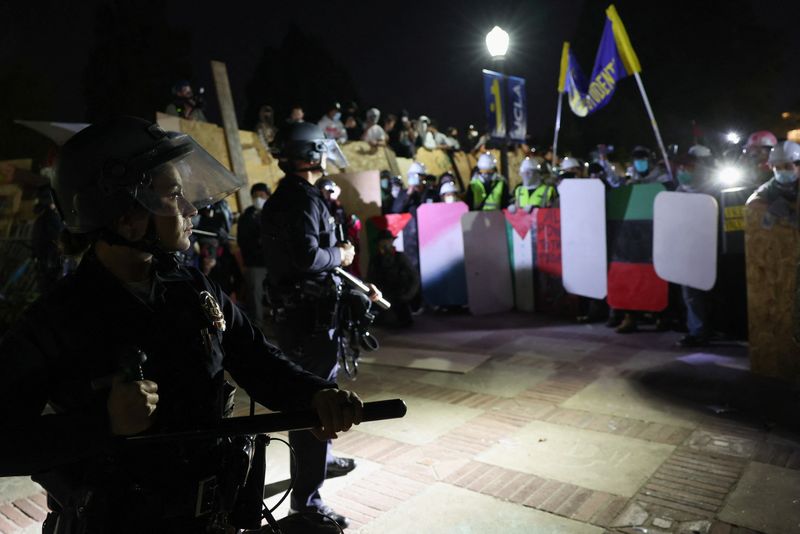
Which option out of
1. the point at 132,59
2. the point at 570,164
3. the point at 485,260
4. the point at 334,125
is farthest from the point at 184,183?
the point at 132,59

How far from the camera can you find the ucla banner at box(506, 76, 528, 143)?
41.2 ft

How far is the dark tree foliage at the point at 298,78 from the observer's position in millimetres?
33656

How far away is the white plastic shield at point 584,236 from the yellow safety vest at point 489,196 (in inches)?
85.9

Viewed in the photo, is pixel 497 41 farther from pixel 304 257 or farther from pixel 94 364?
pixel 94 364

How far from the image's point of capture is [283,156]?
13.1ft

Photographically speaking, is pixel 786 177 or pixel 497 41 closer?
pixel 786 177

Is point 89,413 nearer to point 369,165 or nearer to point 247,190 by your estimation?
point 247,190

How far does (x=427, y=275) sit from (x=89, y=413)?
29.4 feet

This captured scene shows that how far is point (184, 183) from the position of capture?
6.91 feet

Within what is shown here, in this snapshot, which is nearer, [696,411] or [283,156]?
[283,156]

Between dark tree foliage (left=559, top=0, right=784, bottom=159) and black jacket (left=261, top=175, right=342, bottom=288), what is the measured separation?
3961cm

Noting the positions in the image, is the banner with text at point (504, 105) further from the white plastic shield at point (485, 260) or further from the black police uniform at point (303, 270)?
the black police uniform at point (303, 270)

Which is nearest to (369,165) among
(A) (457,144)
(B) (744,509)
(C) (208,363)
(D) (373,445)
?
(A) (457,144)

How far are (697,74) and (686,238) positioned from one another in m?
39.0
